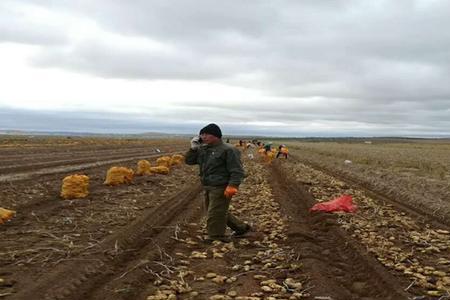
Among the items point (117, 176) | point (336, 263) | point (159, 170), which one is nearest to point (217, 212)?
point (336, 263)

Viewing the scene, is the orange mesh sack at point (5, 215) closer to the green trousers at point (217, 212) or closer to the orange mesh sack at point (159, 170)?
the green trousers at point (217, 212)

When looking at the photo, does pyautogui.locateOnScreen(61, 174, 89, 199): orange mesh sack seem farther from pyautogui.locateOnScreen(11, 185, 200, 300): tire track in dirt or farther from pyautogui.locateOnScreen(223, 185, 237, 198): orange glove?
pyautogui.locateOnScreen(223, 185, 237, 198): orange glove

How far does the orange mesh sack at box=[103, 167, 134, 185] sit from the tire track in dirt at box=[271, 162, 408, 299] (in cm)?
679

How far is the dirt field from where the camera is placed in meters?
5.86

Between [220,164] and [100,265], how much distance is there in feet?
8.99

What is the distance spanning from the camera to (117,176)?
16094mm

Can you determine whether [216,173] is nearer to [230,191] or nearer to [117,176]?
[230,191]

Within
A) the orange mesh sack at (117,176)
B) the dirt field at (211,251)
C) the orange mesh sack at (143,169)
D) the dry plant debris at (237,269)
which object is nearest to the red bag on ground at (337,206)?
the dirt field at (211,251)

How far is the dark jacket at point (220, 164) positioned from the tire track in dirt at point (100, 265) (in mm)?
1370

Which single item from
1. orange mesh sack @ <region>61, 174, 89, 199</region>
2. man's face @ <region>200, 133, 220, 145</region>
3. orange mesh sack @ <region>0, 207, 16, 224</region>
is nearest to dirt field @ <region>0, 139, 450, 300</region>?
orange mesh sack @ <region>0, 207, 16, 224</region>

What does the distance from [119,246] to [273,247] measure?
2.45m

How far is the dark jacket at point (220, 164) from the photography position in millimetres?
8305

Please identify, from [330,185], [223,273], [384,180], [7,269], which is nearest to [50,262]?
Result: [7,269]

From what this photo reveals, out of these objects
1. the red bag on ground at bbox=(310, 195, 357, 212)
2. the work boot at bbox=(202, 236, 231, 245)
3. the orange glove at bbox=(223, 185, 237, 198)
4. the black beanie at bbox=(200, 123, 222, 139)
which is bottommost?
the work boot at bbox=(202, 236, 231, 245)
